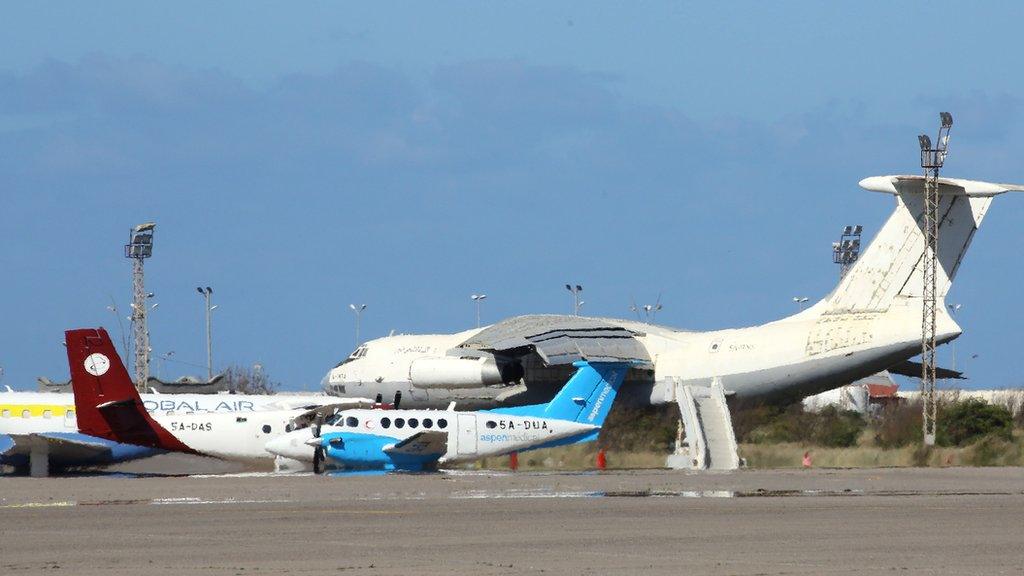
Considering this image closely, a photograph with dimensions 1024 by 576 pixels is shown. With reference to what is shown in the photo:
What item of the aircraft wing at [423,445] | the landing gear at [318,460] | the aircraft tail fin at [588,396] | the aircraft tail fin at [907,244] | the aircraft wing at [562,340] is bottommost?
the landing gear at [318,460]

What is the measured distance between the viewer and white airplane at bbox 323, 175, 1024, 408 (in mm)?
46438

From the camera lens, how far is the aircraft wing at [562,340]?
49.0 metres

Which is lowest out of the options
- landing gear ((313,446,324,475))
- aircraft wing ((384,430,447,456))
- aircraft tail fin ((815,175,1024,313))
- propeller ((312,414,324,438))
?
landing gear ((313,446,324,475))

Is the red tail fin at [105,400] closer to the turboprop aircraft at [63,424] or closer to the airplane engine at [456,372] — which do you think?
the turboprop aircraft at [63,424]

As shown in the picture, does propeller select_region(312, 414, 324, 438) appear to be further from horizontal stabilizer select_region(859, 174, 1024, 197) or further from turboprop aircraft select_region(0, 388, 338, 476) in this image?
horizontal stabilizer select_region(859, 174, 1024, 197)

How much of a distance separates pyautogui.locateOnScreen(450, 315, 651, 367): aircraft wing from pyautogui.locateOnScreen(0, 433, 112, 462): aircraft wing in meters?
16.8

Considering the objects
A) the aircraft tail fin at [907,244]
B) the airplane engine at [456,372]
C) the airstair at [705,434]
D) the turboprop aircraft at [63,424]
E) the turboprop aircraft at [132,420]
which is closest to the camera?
the turboprop aircraft at [63,424]

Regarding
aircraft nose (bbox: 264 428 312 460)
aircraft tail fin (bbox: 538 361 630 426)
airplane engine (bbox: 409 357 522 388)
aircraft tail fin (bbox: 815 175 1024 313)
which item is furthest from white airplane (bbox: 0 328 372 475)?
aircraft tail fin (bbox: 815 175 1024 313)

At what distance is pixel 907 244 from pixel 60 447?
2669 cm

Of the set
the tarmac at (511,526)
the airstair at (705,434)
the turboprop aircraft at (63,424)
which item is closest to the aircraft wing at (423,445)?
the tarmac at (511,526)

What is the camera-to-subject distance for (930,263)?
153 feet

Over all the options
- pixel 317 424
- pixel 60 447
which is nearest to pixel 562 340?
pixel 317 424

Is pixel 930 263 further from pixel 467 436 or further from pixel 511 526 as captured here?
pixel 511 526

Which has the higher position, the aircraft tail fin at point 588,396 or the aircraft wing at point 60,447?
the aircraft tail fin at point 588,396
